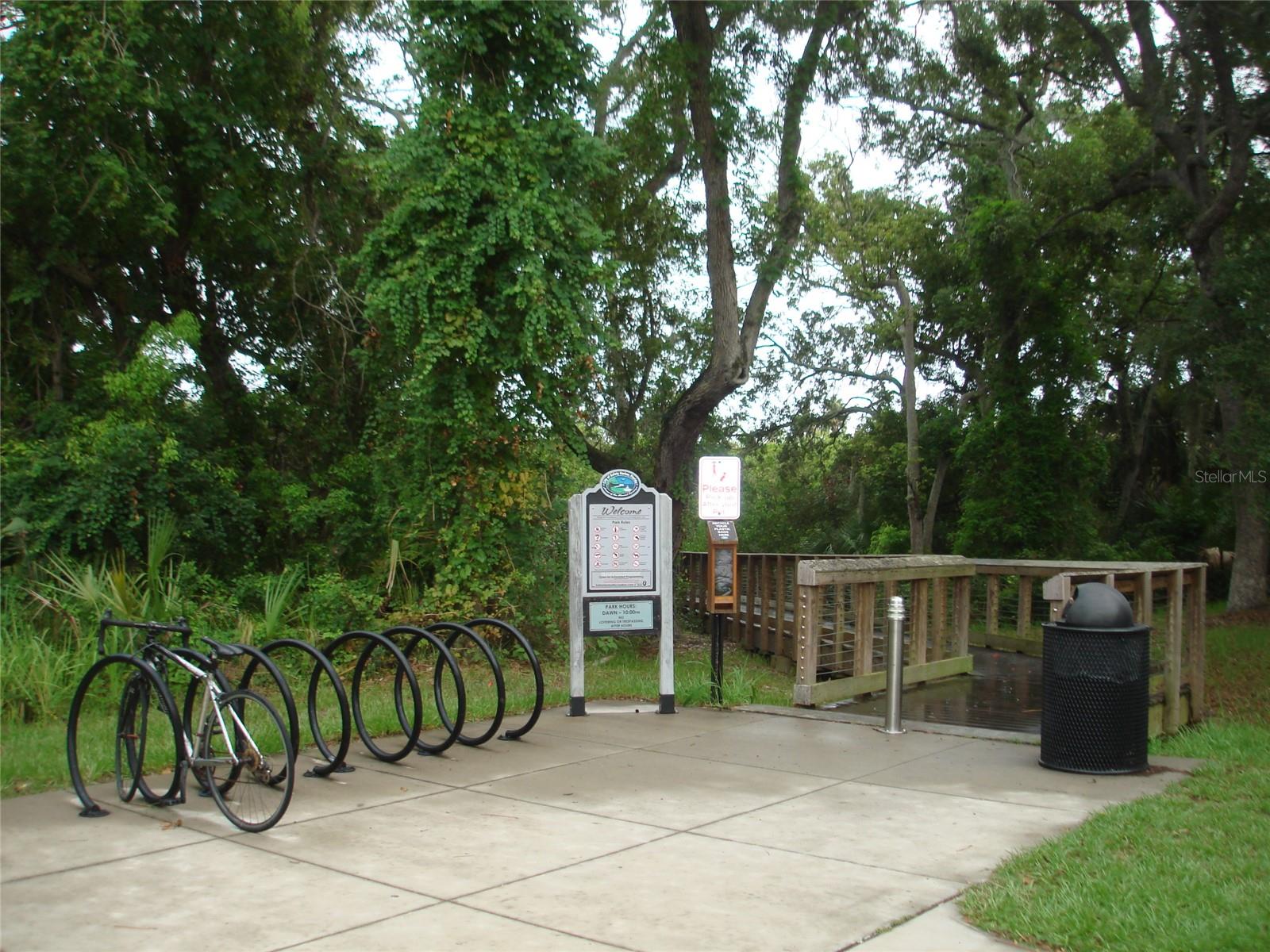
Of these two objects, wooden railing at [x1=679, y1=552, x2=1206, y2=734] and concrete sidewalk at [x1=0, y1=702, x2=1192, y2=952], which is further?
wooden railing at [x1=679, y1=552, x2=1206, y2=734]

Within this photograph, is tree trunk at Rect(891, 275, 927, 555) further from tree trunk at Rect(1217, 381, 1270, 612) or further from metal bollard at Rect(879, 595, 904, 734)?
metal bollard at Rect(879, 595, 904, 734)

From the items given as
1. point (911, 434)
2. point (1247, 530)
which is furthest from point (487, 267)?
point (911, 434)

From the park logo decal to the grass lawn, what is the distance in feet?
16.2

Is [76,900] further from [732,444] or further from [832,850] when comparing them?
[732,444]

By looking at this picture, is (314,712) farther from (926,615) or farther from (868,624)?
(926,615)

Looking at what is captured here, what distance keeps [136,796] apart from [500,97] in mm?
9836

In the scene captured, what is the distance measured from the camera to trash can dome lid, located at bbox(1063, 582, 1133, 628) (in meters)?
8.10

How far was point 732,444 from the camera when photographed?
36.8 m

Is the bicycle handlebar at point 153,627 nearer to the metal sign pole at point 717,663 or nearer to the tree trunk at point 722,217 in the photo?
the metal sign pole at point 717,663

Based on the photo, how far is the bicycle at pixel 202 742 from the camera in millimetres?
6281

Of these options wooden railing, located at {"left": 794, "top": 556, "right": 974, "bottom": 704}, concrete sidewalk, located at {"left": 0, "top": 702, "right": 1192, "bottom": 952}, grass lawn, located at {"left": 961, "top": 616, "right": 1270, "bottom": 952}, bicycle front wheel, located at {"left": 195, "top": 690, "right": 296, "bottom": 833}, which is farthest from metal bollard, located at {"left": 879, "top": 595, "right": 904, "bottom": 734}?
bicycle front wheel, located at {"left": 195, "top": 690, "right": 296, "bottom": 833}

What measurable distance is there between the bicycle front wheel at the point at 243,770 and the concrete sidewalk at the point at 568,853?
0.13 metres

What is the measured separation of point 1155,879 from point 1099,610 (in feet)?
9.99

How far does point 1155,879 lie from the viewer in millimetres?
5359
